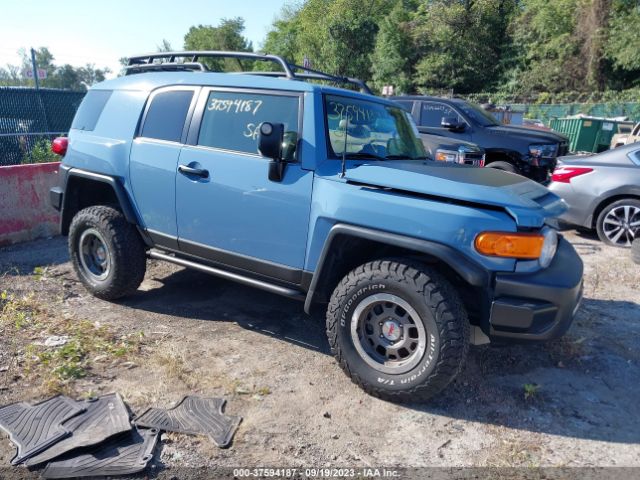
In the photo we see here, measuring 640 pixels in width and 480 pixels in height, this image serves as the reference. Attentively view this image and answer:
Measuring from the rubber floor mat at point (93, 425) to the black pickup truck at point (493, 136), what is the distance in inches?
270

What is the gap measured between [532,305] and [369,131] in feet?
5.76

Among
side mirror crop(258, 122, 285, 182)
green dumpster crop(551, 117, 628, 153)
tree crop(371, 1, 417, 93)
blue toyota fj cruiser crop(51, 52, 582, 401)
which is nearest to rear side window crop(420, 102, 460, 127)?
blue toyota fj cruiser crop(51, 52, 582, 401)

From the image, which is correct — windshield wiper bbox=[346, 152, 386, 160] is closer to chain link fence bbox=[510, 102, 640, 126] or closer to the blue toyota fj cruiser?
the blue toyota fj cruiser

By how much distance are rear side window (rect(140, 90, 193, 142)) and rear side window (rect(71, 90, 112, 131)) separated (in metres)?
0.68

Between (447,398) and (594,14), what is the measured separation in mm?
37461

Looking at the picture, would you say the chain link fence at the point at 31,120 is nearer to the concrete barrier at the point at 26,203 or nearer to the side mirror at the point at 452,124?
the concrete barrier at the point at 26,203

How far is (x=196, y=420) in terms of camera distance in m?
2.92

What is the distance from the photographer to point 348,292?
3.21 metres

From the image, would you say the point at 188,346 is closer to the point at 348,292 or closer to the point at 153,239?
the point at 153,239

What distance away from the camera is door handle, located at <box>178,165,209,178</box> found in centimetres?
380

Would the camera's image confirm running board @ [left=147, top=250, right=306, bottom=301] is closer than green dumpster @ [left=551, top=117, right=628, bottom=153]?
Yes

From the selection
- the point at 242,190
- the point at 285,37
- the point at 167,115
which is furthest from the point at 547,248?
the point at 285,37

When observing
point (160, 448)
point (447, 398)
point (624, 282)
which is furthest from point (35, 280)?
point (624, 282)

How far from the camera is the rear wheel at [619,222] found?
22.2 feet
